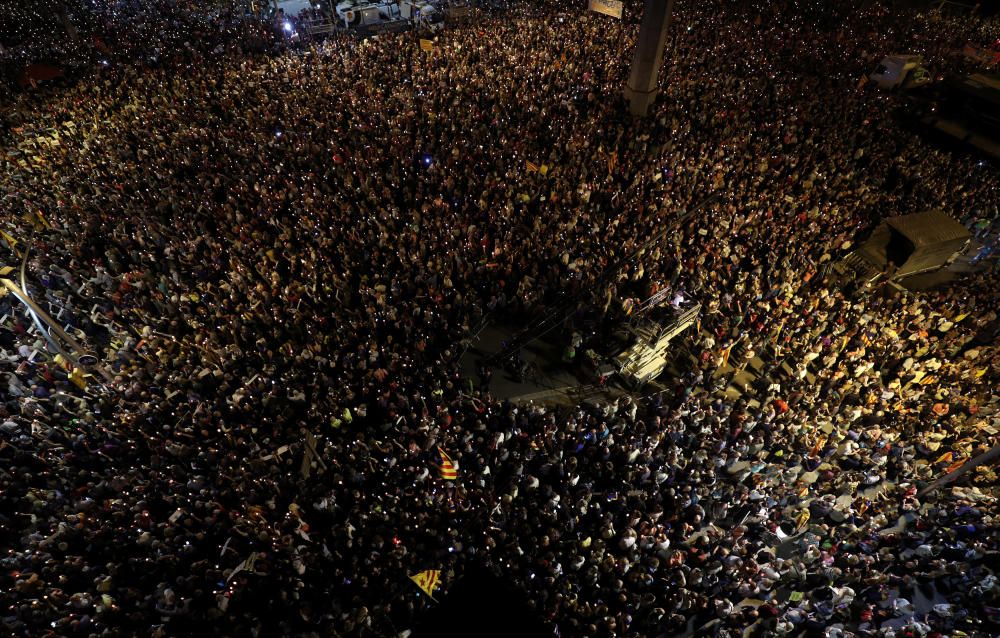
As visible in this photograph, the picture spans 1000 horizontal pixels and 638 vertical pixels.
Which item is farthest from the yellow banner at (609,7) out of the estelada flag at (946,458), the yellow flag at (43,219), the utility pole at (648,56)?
the yellow flag at (43,219)

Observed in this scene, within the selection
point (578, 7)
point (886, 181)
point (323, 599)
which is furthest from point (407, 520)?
point (578, 7)

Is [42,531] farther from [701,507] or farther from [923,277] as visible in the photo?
[923,277]

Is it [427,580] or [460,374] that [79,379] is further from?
[427,580]

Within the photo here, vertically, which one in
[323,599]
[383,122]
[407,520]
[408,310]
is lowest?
[323,599]

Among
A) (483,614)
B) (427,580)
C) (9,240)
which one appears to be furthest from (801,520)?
(9,240)

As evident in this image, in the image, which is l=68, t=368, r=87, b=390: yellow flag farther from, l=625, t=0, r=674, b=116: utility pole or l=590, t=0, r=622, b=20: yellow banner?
l=590, t=0, r=622, b=20: yellow banner

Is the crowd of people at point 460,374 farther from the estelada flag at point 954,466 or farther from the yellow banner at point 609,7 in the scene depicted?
the yellow banner at point 609,7
